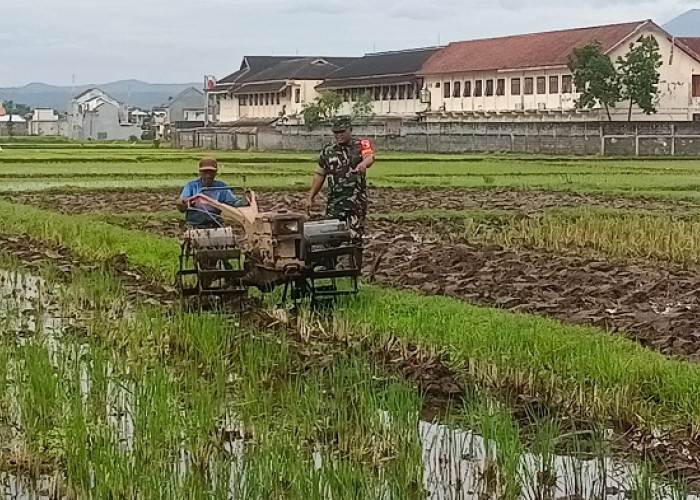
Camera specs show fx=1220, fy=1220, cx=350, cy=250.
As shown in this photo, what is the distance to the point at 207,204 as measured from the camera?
895cm

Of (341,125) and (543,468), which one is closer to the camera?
(543,468)

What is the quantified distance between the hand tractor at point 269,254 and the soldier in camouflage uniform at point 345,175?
0.65 m

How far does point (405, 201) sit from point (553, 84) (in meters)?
29.4

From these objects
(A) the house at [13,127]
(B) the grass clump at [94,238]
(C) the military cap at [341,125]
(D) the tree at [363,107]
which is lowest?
(B) the grass clump at [94,238]

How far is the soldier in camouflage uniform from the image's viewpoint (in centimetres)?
924

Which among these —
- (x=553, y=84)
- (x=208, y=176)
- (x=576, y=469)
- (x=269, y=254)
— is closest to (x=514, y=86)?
(x=553, y=84)

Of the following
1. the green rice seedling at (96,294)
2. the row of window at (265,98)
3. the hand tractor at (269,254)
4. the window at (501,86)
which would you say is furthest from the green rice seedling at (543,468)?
the row of window at (265,98)

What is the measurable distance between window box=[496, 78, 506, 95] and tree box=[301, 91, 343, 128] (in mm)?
7062

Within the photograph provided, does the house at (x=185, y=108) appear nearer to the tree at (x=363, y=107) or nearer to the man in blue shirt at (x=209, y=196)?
the tree at (x=363, y=107)

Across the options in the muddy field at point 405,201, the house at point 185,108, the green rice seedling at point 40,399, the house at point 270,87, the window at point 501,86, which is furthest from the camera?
the house at point 185,108

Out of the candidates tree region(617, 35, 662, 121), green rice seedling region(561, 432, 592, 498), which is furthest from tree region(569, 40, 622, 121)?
green rice seedling region(561, 432, 592, 498)

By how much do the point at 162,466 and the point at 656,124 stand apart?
110 feet

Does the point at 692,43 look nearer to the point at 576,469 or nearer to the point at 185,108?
the point at 576,469

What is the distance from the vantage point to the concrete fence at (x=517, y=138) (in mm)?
36625
